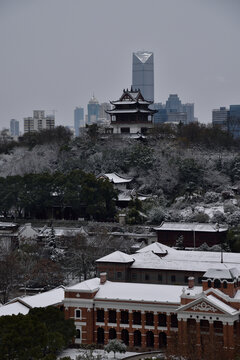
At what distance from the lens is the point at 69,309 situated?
4316 centimetres

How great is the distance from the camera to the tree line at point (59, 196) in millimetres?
67938

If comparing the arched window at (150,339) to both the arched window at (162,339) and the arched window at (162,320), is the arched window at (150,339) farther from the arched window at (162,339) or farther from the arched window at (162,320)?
the arched window at (162,320)

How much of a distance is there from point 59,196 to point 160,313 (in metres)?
29.4

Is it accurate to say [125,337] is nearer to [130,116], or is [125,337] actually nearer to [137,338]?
[137,338]

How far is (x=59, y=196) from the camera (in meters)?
69.8

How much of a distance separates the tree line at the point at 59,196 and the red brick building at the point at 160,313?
918 inches

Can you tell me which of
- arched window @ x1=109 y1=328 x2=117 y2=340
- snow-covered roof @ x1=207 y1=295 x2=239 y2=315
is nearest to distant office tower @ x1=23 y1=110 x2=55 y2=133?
arched window @ x1=109 y1=328 x2=117 y2=340

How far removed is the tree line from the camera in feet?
223

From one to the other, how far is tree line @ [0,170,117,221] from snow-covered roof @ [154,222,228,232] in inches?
314

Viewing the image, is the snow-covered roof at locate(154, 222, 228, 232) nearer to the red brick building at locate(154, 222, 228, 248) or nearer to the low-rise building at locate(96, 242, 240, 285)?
the red brick building at locate(154, 222, 228, 248)

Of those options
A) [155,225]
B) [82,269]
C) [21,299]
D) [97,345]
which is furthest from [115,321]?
[155,225]

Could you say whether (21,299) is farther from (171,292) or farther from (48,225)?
(48,225)

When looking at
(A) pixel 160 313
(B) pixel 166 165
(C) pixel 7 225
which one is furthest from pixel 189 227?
(A) pixel 160 313

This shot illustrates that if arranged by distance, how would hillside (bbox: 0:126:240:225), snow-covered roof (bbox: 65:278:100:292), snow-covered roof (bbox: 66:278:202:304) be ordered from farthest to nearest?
hillside (bbox: 0:126:240:225), snow-covered roof (bbox: 65:278:100:292), snow-covered roof (bbox: 66:278:202:304)
